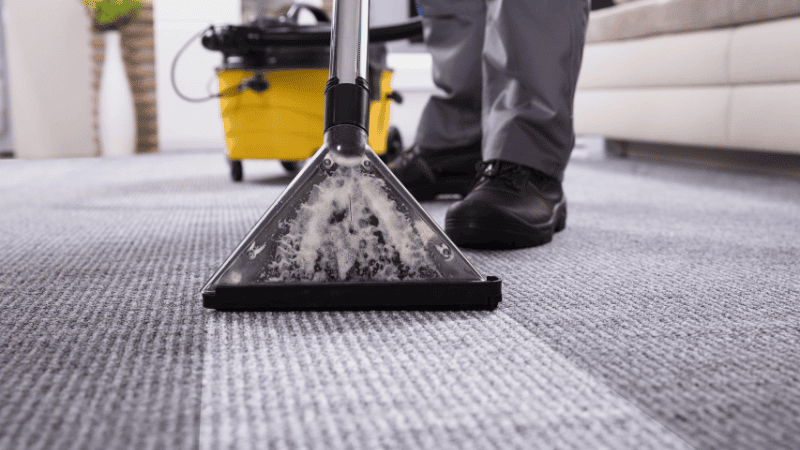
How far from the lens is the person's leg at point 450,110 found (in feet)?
3.51

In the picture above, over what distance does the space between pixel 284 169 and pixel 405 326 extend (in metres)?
1.55

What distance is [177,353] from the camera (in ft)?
1.31

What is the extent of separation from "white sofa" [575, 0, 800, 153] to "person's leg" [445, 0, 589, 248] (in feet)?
3.02

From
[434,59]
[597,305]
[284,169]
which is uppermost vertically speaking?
[434,59]

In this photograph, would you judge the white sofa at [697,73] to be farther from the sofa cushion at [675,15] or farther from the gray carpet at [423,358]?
the gray carpet at [423,358]

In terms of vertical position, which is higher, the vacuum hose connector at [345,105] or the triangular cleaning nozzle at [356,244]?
the vacuum hose connector at [345,105]

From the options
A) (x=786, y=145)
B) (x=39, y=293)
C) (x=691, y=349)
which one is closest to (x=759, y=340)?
(x=691, y=349)

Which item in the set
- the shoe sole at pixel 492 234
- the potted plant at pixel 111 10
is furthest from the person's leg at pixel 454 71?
the potted plant at pixel 111 10

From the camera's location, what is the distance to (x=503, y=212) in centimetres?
74

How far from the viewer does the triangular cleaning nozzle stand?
0.47m

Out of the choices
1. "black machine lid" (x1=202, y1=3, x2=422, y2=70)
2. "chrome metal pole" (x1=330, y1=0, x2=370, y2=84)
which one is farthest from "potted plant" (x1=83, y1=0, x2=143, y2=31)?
"chrome metal pole" (x1=330, y1=0, x2=370, y2=84)

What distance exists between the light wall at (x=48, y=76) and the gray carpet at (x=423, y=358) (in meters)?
2.26

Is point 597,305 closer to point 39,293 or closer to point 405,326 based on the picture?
point 405,326

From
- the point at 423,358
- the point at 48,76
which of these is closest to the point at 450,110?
the point at 423,358
